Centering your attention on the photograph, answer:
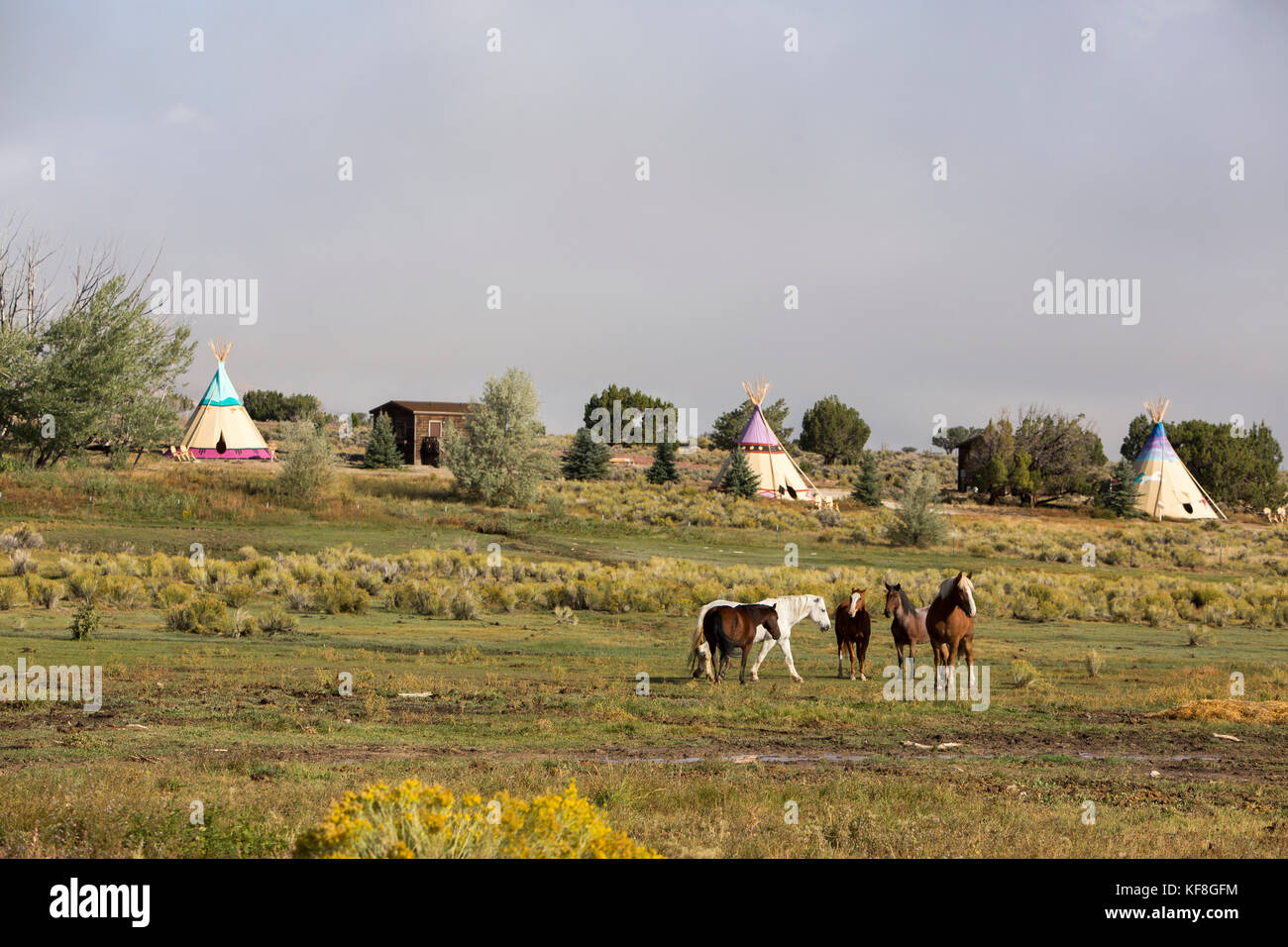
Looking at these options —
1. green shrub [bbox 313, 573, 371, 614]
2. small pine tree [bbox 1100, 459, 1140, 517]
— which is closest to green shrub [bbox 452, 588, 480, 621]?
green shrub [bbox 313, 573, 371, 614]

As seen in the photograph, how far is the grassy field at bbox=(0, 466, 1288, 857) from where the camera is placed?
10.0 metres

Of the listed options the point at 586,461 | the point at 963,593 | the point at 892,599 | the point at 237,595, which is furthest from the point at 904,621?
the point at 586,461

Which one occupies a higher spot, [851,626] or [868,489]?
[868,489]

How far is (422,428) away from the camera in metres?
79.5

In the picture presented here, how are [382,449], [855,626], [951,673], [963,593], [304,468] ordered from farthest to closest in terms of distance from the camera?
[382,449], [304,468], [855,626], [951,673], [963,593]

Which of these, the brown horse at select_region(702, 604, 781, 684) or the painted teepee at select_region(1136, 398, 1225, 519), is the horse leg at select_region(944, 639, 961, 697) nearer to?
the brown horse at select_region(702, 604, 781, 684)

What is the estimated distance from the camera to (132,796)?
10.2 m

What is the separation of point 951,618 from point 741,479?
50.5 metres

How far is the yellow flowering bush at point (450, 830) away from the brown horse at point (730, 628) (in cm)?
1342

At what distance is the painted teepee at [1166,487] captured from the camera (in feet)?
239

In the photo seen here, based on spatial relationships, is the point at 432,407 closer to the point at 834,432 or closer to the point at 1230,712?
the point at 834,432
